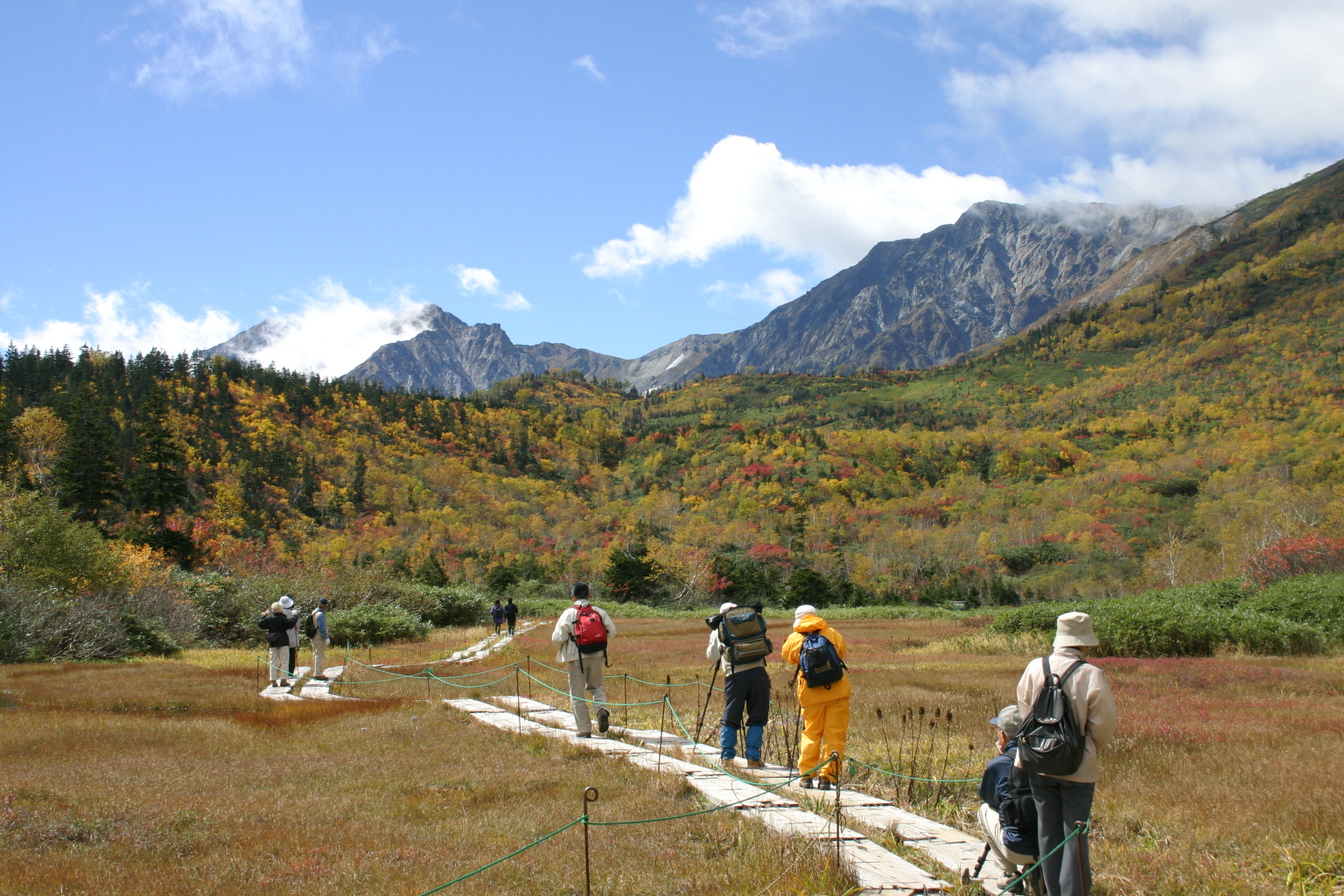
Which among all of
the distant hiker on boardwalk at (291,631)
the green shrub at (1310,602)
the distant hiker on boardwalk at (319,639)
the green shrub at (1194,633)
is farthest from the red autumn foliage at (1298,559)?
the distant hiker on boardwalk at (291,631)

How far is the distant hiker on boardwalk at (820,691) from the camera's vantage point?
8344 millimetres

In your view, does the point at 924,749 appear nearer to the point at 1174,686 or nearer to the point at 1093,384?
the point at 1174,686

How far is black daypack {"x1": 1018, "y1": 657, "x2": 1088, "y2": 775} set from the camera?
4895 millimetres

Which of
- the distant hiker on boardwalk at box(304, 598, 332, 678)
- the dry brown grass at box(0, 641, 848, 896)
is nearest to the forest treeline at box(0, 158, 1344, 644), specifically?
the distant hiker on boardwalk at box(304, 598, 332, 678)

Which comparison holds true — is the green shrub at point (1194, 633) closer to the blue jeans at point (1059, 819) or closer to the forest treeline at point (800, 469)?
the forest treeline at point (800, 469)

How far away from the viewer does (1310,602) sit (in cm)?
2488

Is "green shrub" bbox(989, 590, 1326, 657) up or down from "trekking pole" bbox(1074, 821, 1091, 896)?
down

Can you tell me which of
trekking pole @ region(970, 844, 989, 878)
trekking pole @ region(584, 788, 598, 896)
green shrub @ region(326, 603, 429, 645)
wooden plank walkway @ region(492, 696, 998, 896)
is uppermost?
trekking pole @ region(584, 788, 598, 896)

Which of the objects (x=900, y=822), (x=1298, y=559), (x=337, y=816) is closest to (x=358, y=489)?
(x=1298, y=559)

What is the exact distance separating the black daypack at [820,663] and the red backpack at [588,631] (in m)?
3.65

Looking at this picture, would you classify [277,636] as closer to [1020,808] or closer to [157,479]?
[1020,808]

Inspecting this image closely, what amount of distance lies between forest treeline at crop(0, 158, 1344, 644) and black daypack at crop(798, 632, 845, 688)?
33.2 m

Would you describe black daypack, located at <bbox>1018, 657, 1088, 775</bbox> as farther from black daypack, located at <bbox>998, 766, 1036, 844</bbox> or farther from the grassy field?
the grassy field

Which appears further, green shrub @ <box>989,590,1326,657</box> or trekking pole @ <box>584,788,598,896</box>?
green shrub @ <box>989,590,1326,657</box>
